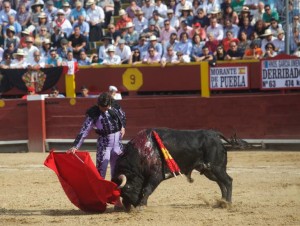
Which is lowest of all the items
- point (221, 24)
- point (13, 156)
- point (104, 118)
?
point (13, 156)

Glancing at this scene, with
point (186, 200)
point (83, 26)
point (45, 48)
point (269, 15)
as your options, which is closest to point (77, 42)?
point (83, 26)

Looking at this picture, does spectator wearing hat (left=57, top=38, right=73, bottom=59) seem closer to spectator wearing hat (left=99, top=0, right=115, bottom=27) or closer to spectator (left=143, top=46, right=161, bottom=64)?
spectator wearing hat (left=99, top=0, right=115, bottom=27)

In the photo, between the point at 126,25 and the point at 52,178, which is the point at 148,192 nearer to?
the point at 52,178

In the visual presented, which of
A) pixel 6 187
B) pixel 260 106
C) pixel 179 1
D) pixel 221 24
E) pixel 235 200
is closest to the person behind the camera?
pixel 235 200

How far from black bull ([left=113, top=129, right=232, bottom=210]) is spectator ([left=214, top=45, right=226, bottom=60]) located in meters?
6.53

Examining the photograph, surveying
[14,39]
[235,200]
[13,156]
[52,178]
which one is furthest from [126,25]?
[235,200]

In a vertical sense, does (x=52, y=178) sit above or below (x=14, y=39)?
below

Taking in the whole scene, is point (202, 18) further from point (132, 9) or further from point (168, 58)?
point (132, 9)

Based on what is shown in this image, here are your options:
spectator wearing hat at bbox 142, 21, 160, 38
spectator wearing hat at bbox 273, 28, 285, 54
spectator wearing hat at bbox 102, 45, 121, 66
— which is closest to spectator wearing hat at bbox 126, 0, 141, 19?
spectator wearing hat at bbox 142, 21, 160, 38

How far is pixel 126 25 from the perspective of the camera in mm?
16984

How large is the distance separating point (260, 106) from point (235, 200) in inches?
217

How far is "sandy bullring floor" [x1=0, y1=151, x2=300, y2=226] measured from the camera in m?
8.26

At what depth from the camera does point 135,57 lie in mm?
16469

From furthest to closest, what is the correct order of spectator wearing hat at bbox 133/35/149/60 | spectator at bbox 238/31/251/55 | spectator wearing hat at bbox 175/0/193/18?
spectator wearing hat at bbox 175/0/193/18 < spectator wearing hat at bbox 133/35/149/60 < spectator at bbox 238/31/251/55
